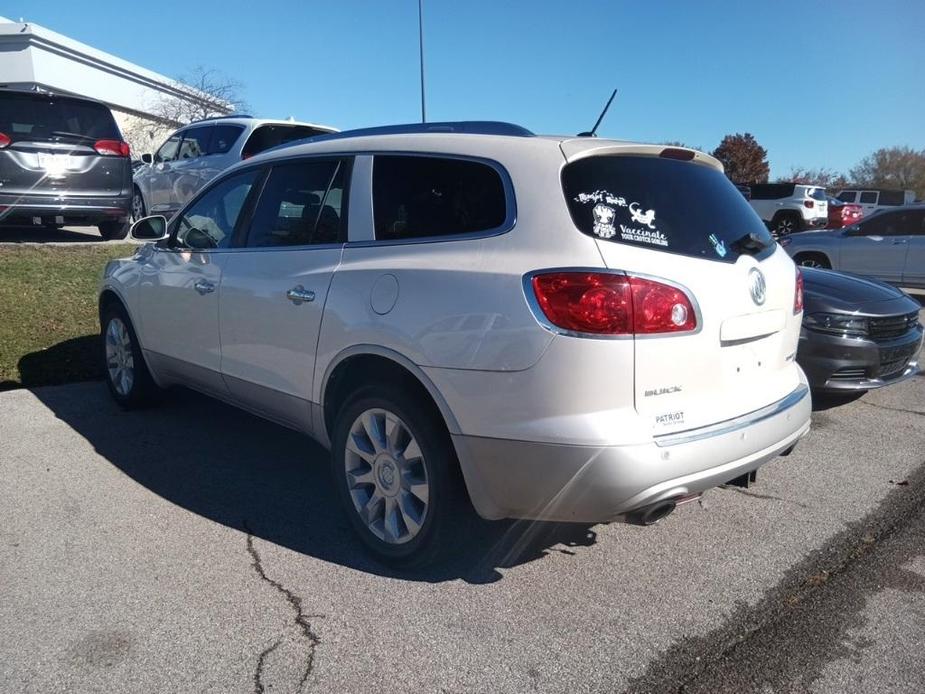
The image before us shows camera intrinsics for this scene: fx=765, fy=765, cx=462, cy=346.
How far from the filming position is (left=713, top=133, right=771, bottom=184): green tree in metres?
55.2

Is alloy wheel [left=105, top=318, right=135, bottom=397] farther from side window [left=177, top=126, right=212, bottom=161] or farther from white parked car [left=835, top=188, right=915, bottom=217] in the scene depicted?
white parked car [left=835, top=188, right=915, bottom=217]

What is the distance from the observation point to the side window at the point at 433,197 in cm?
304

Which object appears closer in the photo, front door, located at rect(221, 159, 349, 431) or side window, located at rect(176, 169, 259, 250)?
front door, located at rect(221, 159, 349, 431)

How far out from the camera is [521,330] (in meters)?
2.71

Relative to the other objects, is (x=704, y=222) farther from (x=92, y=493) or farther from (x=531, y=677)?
(x=92, y=493)

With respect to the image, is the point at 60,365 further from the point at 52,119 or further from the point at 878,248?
the point at 878,248

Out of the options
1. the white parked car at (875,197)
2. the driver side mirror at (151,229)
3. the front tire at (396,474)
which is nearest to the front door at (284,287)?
the front tire at (396,474)

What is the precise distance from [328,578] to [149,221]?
314 centimetres

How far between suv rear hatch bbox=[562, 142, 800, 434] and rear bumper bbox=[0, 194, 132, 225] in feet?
28.5

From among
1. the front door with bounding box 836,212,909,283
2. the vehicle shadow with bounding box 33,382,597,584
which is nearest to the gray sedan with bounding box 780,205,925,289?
the front door with bounding box 836,212,909,283

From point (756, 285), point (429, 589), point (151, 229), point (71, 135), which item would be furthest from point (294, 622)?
point (71, 135)

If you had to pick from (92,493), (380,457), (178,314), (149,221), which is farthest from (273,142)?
(380,457)

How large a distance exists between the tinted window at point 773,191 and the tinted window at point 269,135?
19338mm

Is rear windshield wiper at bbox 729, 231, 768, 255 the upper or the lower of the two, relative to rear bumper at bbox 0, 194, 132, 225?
lower
